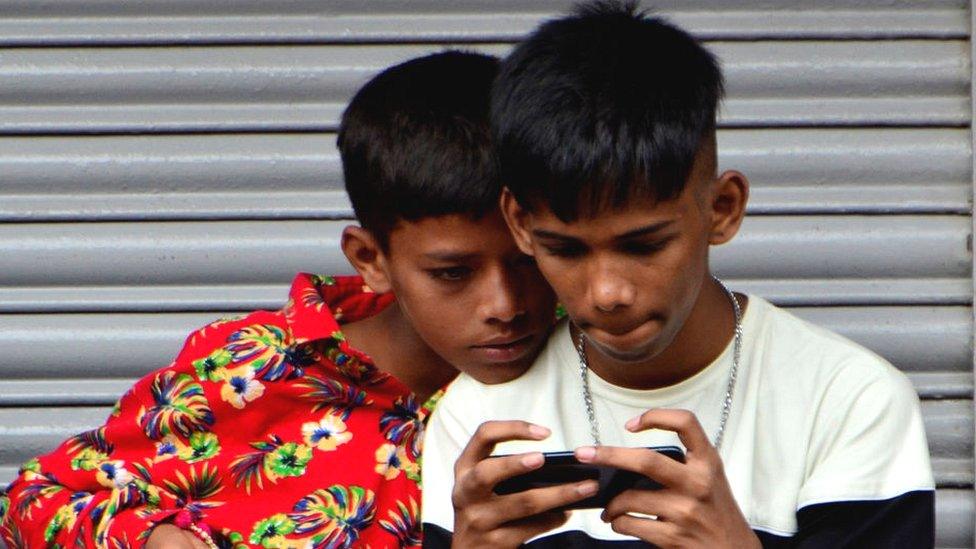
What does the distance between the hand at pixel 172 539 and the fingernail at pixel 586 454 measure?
95 centimetres

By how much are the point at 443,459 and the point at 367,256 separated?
509 mm

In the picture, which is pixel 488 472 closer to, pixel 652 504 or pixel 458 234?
pixel 652 504

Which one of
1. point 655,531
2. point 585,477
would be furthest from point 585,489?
point 655,531

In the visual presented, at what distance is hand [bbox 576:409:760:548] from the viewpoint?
6.48 ft

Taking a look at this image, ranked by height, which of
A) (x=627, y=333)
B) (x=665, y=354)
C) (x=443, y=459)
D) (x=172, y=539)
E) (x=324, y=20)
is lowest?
(x=172, y=539)

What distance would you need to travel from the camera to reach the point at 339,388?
2748 millimetres

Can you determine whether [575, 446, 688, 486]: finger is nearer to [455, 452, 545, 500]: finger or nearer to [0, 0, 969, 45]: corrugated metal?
[455, 452, 545, 500]: finger

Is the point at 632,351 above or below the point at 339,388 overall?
above

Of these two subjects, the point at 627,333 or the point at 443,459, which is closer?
the point at 627,333

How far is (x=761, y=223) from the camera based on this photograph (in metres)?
3.46

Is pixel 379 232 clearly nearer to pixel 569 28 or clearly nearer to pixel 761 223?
pixel 569 28

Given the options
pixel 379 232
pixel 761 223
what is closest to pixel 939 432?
pixel 761 223

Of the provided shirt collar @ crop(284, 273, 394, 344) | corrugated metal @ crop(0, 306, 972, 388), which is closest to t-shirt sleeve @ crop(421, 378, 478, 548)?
shirt collar @ crop(284, 273, 394, 344)

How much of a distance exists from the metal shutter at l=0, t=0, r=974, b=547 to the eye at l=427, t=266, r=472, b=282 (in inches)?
38.4
